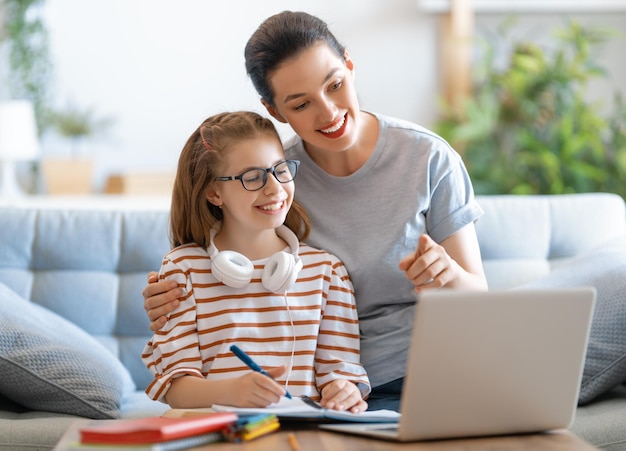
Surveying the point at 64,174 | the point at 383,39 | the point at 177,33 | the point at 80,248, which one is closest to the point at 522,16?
the point at 383,39

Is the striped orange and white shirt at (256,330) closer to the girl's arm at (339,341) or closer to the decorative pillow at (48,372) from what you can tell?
the girl's arm at (339,341)

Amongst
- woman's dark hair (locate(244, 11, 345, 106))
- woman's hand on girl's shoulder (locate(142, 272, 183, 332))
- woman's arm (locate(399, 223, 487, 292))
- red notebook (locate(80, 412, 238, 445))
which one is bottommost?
red notebook (locate(80, 412, 238, 445))

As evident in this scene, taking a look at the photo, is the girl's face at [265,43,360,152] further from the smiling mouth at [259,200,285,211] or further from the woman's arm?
the woman's arm


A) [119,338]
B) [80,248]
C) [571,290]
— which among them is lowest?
[119,338]

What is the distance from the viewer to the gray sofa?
196cm

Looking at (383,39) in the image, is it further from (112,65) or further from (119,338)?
(119,338)

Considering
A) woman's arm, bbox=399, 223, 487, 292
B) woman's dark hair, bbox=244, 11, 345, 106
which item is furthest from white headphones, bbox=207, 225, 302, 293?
woman's dark hair, bbox=244, 11, 345, 106

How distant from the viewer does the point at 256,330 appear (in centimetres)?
169

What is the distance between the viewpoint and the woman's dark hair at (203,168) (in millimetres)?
1747

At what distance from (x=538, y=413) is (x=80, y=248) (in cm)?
153

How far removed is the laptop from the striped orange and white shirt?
0.45 m

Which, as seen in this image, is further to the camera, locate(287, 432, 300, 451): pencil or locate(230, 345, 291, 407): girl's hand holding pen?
locate(230, 345, 291, 407): girl's hand holding pen

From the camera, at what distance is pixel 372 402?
5.87 ft

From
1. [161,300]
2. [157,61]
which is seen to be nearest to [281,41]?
[161,300]
